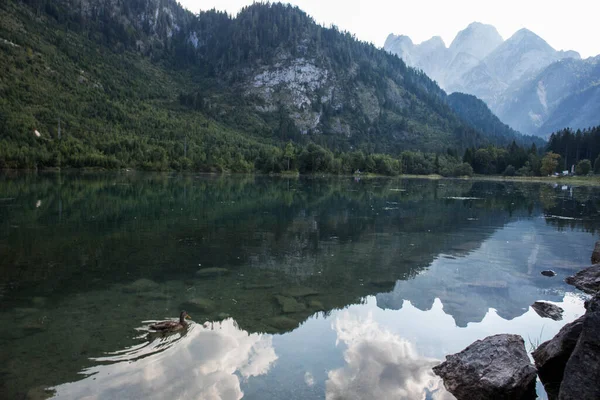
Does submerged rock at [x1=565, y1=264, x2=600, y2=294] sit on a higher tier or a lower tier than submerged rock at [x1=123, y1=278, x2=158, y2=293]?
higher

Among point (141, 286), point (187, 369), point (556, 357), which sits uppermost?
point (556, 357)

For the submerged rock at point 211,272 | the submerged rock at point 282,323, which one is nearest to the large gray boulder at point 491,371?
the submerged rock at point 282,323

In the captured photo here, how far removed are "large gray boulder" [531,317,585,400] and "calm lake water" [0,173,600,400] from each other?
2.42 meters

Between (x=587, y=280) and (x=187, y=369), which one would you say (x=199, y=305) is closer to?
(x=187, y=369)

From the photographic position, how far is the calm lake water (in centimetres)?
977

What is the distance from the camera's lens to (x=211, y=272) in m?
18.3

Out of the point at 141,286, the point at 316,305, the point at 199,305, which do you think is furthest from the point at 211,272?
the point at 316,305

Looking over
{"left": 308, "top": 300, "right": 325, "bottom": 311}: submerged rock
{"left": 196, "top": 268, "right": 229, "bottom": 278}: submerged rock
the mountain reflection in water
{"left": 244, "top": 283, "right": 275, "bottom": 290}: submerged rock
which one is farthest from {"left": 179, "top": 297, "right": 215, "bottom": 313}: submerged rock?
{"left": 308, "top": 300, "right": 325, "bottom": 311}: submerged rock

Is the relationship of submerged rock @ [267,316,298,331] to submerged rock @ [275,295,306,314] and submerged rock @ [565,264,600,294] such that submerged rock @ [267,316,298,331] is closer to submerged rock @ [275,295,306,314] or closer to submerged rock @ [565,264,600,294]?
submerged rock @ [275,295,306,314]

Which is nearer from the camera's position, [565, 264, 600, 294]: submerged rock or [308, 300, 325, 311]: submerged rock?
[308, 300, 325, 311]: submerged rock

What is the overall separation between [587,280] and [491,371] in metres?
12.2

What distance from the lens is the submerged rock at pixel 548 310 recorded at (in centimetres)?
1439

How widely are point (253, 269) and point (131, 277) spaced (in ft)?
17.3

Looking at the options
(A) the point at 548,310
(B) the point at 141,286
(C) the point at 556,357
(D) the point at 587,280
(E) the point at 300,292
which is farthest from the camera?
(D) the point at 587,280
